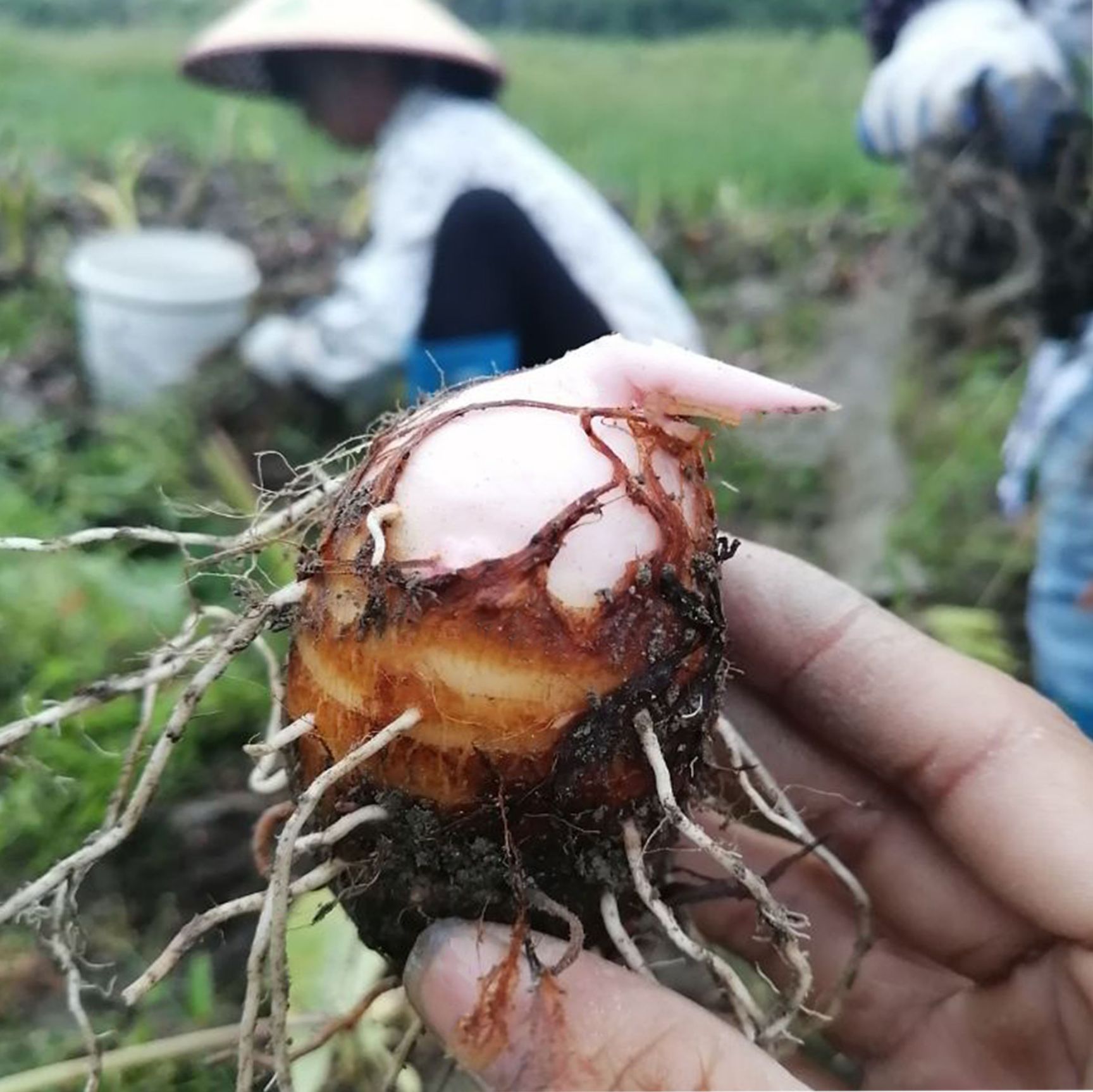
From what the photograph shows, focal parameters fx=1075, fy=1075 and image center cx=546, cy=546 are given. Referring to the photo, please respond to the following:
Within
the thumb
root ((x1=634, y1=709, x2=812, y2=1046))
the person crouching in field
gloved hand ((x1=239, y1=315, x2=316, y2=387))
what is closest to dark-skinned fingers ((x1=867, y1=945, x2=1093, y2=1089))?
root ((x1=634, y1=709, x2=812, y2=1046))

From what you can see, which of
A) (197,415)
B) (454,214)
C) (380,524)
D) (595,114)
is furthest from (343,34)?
(595,114)

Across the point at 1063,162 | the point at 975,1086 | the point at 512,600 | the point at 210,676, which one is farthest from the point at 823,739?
the point at 1063,162

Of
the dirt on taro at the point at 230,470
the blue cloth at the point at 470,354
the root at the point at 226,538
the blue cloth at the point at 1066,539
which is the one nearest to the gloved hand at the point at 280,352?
the dirt on taro at the point at 230,470

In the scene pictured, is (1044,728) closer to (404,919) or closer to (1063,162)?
(404,919)

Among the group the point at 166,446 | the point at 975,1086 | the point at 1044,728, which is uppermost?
the point at 1044,728

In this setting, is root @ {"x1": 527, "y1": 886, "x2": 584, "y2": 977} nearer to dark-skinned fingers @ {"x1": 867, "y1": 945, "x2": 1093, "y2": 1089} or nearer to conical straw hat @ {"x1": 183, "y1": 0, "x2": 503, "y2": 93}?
dark-skinned fingers @ {"x1": 867, "y1": 945, "x2": 1093, "y2": 1089}

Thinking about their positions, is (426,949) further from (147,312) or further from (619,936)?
(147,312)
